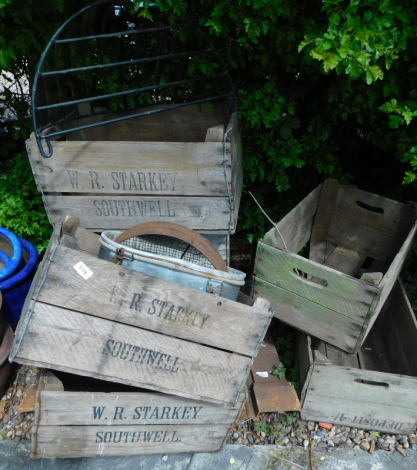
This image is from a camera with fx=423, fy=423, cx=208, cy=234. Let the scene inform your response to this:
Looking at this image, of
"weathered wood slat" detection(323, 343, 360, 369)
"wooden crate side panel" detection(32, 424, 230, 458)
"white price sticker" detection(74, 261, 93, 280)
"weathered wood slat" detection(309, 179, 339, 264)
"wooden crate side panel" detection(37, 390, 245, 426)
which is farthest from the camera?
"weathered wood slat" detection(309, 179, 339, 264)

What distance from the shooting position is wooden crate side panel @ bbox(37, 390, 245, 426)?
2.07 metres

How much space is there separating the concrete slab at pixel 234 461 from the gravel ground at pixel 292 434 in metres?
0.03

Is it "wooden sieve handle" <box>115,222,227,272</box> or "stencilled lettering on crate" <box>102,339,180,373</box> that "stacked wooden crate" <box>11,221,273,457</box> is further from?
"wooden sieve handle" <box>115,222,227,272</box>

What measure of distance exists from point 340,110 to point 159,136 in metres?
1.26

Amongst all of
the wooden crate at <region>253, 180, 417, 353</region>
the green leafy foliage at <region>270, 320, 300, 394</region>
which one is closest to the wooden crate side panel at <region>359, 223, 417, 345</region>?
the wooden crate at <region>253, 180, 417, 353</region>

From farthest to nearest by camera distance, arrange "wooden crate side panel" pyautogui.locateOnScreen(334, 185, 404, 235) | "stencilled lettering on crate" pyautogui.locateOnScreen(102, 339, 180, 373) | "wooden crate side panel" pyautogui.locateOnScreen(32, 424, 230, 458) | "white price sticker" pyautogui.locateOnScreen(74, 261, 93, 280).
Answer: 1. "wooden crate side panel" pyautogui.locateOnScreen(334, 185, 404, 235)
2. "wooden crate side panel" pyautogui.locateOnScreen(32, 424, 230, 458)
3. "stencilled lettering on crate" pyautogui.locateOnScreen(102, 339, 180, 373)
4. "white price sticker" pyautogui.locateOnScreen(74, 261, 93, 280)

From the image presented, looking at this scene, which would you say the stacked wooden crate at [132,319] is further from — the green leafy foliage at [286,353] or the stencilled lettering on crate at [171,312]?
the green leafy foliage at [286,353]

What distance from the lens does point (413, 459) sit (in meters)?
2.51

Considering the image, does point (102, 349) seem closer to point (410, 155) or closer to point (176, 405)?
point (176, 405)

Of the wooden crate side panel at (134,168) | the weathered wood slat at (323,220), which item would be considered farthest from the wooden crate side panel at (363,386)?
the wooden crate side panel at (134,168)

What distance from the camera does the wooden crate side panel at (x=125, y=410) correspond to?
2.07 metres

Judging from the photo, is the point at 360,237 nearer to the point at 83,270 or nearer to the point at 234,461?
→ the point at 234,461

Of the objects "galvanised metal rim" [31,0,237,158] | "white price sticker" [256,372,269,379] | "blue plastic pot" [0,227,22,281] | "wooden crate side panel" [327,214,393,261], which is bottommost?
"white price sticker" [256,372,269,379]

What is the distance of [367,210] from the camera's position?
125 inches
